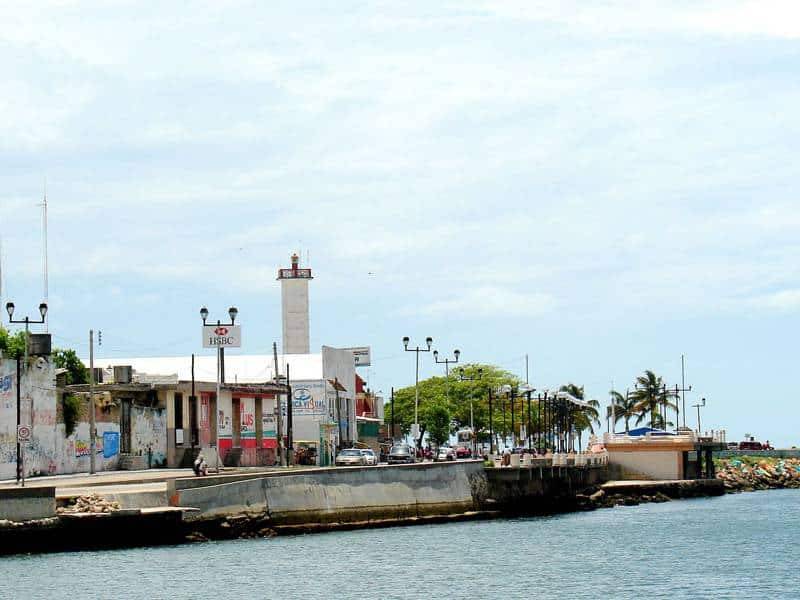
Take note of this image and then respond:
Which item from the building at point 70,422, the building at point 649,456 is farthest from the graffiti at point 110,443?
the building at point 649,456

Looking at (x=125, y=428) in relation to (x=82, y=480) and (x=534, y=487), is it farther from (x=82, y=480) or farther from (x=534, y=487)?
→ (x=534, y=487)

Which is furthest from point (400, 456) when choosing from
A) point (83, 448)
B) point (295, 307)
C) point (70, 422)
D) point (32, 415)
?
point (295, 307)

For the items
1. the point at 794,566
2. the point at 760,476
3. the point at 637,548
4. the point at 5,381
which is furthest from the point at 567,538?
the point at 760,476

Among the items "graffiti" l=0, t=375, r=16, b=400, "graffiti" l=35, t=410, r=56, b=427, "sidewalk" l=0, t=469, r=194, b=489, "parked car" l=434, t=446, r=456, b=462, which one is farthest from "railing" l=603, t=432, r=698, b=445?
"graffiti" l=0, t=375, r=16, b=400

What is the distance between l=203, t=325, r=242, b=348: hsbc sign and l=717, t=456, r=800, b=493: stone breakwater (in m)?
67.0

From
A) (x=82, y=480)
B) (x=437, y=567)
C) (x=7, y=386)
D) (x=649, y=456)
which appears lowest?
(x=437, y=567)

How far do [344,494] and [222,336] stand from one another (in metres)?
14.6

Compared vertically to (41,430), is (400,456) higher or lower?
lower

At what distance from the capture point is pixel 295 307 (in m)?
125

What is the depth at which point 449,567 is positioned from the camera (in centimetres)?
5097

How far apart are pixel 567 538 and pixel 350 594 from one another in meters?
24.1

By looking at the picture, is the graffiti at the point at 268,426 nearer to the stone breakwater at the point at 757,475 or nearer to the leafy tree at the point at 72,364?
the leafy tree at the point at 72,364

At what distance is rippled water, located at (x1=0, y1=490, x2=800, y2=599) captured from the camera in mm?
44344

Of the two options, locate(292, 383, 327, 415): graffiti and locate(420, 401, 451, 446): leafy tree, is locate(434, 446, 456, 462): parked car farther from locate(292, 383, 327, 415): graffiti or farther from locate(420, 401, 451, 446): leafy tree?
locate(420, 401, 451, 446): leafy tree
